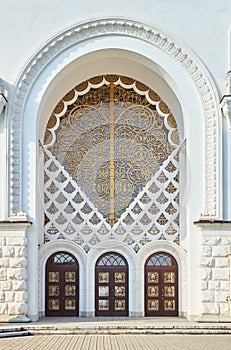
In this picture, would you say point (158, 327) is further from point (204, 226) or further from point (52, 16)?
point (52, 16)

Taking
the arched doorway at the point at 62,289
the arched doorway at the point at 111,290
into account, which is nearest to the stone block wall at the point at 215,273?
the arched doorway at the point at 111,290

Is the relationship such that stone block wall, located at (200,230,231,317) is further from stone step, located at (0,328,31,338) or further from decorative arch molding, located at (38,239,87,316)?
stone step, located at (0,328,31,338)

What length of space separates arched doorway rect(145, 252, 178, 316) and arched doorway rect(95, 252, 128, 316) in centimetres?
51

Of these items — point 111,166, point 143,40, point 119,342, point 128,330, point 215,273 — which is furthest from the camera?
point 111,166

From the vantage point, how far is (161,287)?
57.8ft

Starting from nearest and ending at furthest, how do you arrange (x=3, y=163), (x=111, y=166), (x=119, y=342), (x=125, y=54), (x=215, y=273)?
(x=119, y=342), (x=215, y=273), (x=3, y=163), (x=125, y=54), (x=111, y=166)

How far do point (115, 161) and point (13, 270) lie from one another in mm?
3589

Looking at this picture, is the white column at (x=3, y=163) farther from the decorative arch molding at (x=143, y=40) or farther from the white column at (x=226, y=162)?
the white column at (x=226, y=162)

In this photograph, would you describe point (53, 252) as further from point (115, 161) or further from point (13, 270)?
point (115, 161)

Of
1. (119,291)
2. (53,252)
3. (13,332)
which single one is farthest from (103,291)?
(13,332)

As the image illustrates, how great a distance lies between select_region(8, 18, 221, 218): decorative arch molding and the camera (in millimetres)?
16781

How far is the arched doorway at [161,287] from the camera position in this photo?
A: 57.6 feet

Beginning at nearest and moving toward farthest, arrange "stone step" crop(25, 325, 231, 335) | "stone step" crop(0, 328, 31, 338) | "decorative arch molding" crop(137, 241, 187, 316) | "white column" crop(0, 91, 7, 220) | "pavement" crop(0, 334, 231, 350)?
"pavement" crop(0, 334, 231, 350)
"stone step" crop(0, 328, 31, 338)
"stone step" crop(25, 325, 231, 335)
"white column" crop(0, 91, 7, 220)
"decorative arch molding" crop(137, 241, 187, 316)

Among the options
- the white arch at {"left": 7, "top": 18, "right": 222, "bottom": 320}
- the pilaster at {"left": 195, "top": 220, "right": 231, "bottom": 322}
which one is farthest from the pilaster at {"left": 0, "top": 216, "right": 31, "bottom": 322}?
the pilaster at {"left": 195, "top": 220, "right": 231, "bottom": 322}
